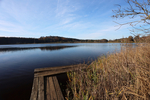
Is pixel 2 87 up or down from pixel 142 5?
down

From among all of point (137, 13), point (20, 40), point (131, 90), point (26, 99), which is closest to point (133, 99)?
point (131, 90)

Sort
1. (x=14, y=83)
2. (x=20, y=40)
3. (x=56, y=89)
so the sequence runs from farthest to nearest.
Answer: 1. (x=20, y=40)
2. (x=14, y=83)
3. (x=56, y=89)

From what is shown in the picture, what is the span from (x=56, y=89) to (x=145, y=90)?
2986 millimetres

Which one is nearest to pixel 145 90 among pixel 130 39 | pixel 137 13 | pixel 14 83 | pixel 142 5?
pixel 137 13

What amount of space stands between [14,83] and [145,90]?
6407 millimetres

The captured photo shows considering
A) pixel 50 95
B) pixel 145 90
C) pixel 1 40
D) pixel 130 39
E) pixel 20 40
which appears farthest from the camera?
pixel 20 40

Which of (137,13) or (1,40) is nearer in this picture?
(137,13)

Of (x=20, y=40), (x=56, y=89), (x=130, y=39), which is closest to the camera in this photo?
(x=56, y=89)

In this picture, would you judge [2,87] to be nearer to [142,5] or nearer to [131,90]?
[131,90]

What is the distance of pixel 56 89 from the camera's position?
3.01 meters

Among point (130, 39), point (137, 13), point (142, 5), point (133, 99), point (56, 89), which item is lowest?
point (56, 89)

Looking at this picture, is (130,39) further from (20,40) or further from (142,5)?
(20,40)

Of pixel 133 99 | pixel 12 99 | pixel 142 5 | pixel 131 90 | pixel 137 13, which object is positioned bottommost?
pixel 12 99

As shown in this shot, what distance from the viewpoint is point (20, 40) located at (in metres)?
69.2
